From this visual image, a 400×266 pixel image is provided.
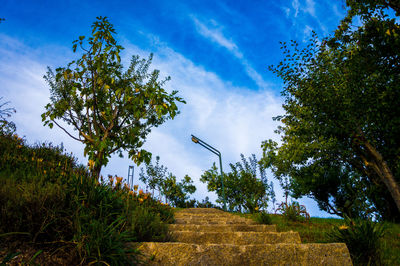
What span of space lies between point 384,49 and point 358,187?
9.43 m

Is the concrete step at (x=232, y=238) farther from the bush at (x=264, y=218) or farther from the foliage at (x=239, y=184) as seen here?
the foliage at (x=239, y=184)

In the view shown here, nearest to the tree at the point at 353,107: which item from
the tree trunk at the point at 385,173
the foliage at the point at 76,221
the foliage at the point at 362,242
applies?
the tree trunk at the point at 385,173

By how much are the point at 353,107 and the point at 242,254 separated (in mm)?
11356

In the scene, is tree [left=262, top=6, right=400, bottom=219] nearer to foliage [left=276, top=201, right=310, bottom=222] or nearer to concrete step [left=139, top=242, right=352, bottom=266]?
Answer: foliage [left=276, top=201, right=310, bottom=222]

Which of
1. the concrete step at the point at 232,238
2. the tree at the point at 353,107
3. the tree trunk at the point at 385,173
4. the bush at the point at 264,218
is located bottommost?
the concrete step at the point at 232,238

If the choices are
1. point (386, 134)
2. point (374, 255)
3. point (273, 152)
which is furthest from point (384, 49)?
point (374, 255)

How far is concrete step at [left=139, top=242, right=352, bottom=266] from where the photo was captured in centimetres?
331

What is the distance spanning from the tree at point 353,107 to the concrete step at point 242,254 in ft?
27.5

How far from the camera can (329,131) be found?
13.4 m

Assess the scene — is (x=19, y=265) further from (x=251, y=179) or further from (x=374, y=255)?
(x=251, y=179)

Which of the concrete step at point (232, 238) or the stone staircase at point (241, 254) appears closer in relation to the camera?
the stone staircase at point (241, 254)

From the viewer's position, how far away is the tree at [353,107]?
11188 millimetres

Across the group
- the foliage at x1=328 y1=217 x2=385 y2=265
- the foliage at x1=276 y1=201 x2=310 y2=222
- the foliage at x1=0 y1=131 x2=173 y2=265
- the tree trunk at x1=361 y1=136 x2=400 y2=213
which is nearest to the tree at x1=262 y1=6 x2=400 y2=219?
the tree trunk at x1=361 y1=136 x2=400 y2=213

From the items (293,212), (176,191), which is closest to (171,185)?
(176,191)
